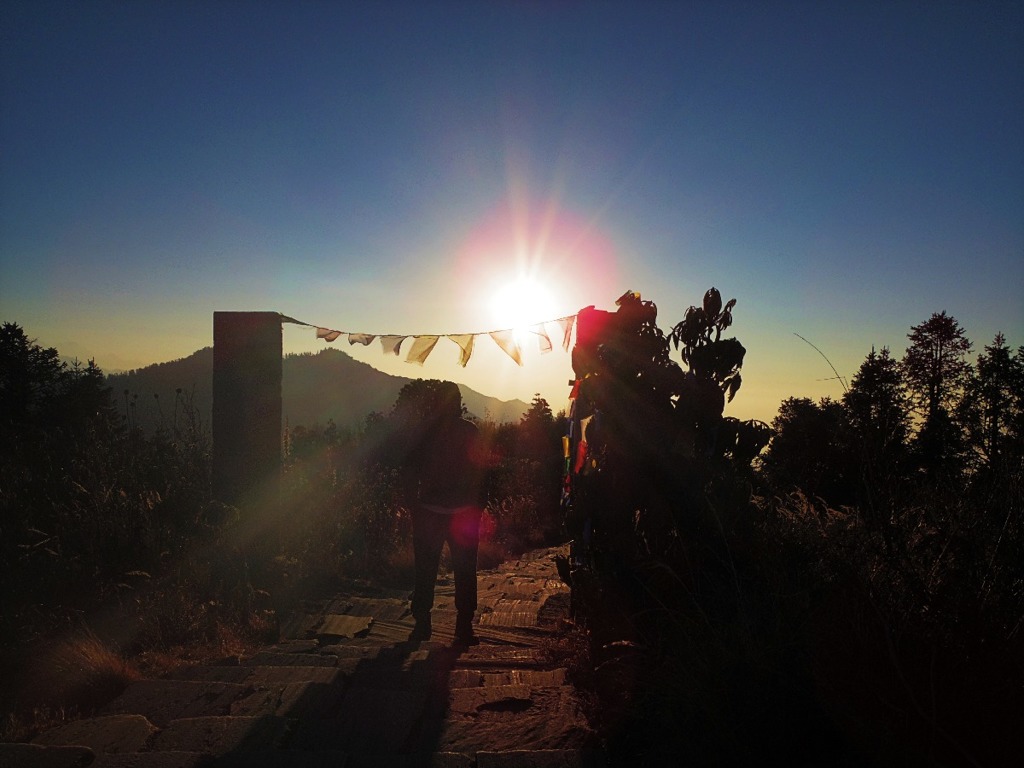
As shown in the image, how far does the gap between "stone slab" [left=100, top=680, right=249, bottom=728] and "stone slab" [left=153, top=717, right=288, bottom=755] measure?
0.96ft

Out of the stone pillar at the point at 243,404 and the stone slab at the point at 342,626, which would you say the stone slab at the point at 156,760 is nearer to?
the stone slab at the point at 342,626

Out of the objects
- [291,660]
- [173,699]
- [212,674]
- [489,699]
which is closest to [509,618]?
[291,660]

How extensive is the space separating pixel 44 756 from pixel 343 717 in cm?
116

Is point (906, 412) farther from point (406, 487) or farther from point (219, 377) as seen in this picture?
point (219, 377)

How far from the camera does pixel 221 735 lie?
274 cm

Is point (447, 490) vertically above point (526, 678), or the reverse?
point (447, 490)

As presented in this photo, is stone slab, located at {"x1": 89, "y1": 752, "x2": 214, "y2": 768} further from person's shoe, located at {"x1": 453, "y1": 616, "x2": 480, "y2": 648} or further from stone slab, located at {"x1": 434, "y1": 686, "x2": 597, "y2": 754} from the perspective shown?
person's shoe, located at {"x1": 453, "y1": 616, "x2": 480, "y2": 648}

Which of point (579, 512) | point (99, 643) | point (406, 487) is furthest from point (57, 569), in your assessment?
point (579, 512)

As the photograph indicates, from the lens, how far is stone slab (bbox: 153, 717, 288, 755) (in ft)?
8.64

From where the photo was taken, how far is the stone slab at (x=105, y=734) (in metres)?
2.67

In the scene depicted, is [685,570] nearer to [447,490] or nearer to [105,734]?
[447,490]

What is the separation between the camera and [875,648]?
287 cm

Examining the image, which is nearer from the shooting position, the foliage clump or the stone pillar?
the foliage clump

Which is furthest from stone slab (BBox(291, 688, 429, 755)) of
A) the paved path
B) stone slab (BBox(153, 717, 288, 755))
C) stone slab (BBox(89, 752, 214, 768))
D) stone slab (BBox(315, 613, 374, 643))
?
stone slab (BBox(315, 613, 374, 643))
